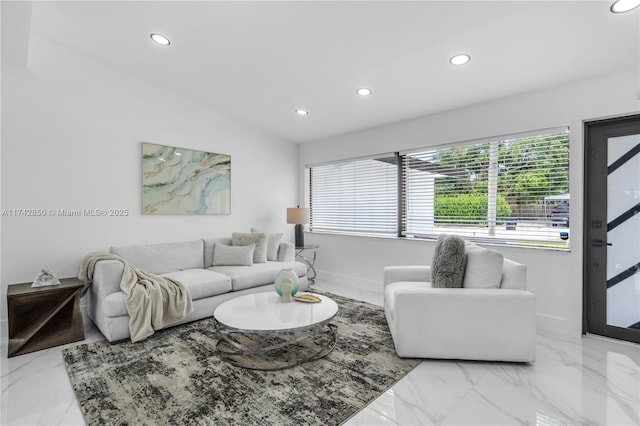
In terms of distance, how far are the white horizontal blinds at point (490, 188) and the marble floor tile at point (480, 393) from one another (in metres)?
1.30

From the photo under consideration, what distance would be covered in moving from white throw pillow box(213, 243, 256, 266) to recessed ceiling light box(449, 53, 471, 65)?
121 inches

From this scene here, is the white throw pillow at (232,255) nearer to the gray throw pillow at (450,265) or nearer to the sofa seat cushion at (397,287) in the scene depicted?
the sofa seat cushion at (397,287)

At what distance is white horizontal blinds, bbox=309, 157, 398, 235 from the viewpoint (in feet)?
14.9

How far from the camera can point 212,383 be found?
2107mm

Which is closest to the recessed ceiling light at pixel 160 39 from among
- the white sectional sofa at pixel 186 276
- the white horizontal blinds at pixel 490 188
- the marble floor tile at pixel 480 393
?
the white sectional sofa at pixel 186 276

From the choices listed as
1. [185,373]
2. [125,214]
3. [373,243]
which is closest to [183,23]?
[125,214]

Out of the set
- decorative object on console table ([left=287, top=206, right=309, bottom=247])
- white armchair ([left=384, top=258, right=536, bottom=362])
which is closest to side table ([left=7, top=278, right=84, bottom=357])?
decorative object on console table ([left=287, top=206, right=309, bottom=247])

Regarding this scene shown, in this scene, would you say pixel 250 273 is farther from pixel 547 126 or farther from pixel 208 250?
pixel 547 126

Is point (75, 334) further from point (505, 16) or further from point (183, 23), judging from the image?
point (505, 16)

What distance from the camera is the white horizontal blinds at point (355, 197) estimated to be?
4.53 metres

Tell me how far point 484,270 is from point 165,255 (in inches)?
131

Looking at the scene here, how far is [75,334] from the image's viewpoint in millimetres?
2811

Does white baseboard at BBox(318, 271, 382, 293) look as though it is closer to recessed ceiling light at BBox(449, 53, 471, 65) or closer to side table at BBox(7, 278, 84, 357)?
recessed ceiling light at BBox(449, 53, 471, 65)

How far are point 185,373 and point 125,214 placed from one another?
7.42 ft
